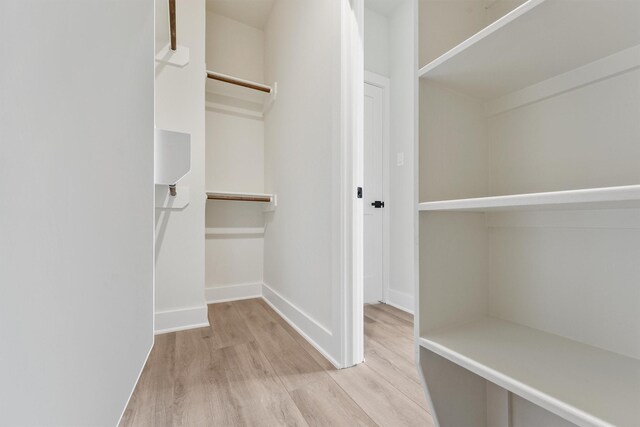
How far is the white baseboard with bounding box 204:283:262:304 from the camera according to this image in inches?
91.0

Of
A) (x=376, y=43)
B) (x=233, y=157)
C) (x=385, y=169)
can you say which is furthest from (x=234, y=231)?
(x=376, y=43)

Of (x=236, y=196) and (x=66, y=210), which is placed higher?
(x=236, y=196)

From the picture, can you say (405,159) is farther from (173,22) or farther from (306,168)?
(173,22)

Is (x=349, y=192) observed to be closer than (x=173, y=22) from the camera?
Yes

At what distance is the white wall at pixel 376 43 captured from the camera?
93.7 inches

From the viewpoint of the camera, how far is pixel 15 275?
0.16 m

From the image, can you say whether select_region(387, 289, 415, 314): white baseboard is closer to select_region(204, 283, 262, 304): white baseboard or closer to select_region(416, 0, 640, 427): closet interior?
select_region(204, 283, 262, 304): white baseboard

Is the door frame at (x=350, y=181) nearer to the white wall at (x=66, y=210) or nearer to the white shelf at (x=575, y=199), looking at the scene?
the white shelf at (x=575, y=199)

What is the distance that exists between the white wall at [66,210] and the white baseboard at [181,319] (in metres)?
1.58

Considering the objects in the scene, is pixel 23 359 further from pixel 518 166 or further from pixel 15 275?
pixel 518 166

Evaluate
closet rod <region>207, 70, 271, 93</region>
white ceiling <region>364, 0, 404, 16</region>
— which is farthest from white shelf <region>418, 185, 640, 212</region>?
white ceiling <region>364, 0, 404, 16</region>

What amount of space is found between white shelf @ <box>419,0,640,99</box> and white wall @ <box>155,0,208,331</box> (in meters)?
1.59

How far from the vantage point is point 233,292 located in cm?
239

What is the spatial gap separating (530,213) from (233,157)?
2.21 m
